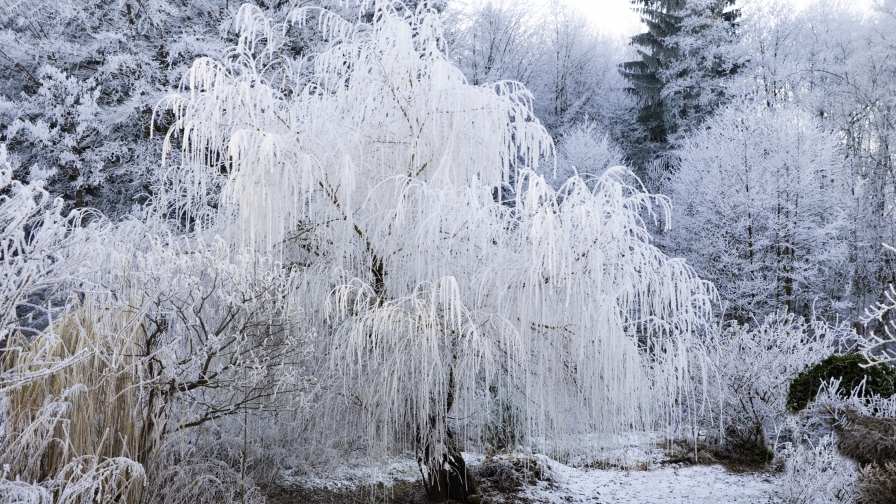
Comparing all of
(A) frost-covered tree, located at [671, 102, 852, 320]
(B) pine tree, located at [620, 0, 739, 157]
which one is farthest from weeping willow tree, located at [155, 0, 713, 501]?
(B) pine tree, located at [620, 0, 739, 157]

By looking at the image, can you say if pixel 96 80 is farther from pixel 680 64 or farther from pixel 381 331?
pixel 680 64

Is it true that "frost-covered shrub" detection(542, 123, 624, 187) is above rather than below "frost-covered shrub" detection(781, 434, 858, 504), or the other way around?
above

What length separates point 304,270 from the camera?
4.17 m

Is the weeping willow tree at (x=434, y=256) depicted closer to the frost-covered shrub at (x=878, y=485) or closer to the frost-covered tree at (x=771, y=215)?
the frost-covered shrub at (x=878, y=485)

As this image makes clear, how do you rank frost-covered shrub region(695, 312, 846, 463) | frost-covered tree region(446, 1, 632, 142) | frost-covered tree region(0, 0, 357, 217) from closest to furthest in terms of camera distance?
frost-covered shrub region(695, 312, 846, 463)
frost-covered tree region(0, 0, 357, 217)
frost-covered tree region(446, 1, 632, 142)

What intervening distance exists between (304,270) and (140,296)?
1.15 m

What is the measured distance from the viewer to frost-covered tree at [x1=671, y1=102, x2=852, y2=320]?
11258 millimetres

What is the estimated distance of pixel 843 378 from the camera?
16.6 feet

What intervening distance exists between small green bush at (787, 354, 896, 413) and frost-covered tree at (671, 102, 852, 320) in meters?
5.88

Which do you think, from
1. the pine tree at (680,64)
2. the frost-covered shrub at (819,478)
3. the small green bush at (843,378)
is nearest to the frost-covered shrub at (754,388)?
the small green bush at (843,378)

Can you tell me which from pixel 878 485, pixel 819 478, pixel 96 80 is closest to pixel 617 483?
pixel 819 478

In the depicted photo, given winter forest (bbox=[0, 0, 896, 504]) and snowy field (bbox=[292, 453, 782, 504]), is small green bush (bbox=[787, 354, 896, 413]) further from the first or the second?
snowy field (bbox=[292, 453, 782, 504])

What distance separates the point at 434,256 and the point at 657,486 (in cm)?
337

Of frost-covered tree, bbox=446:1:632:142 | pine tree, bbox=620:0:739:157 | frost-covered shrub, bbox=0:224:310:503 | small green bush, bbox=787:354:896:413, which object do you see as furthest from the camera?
pine tree, bbox=620:0:739:157
